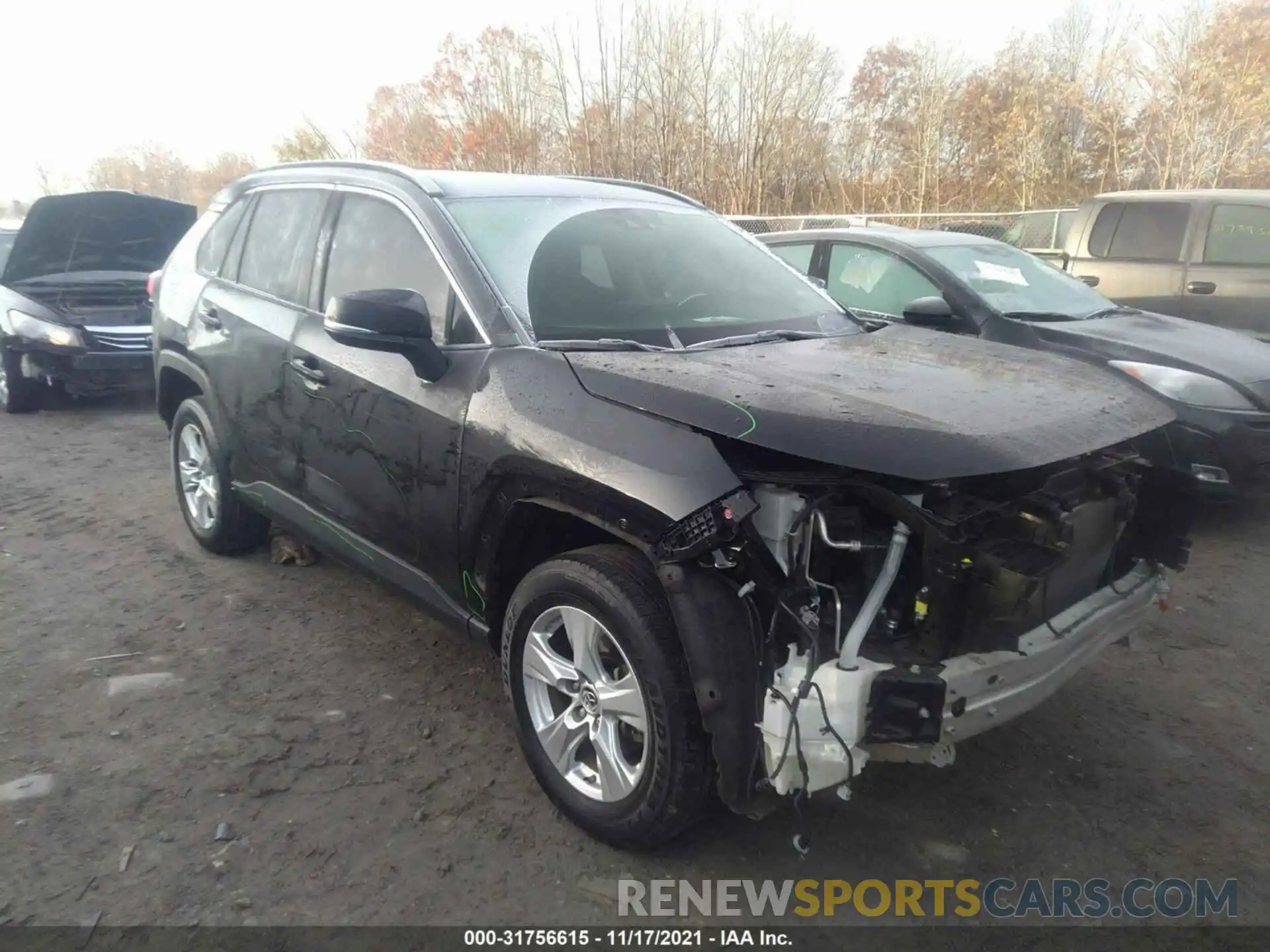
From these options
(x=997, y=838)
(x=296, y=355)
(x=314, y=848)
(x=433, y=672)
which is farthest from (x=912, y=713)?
(x=296, y=355)

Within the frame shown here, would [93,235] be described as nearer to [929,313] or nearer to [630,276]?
[630,276]

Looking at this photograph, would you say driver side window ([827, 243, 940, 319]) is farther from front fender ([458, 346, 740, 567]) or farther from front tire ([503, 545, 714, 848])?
front tire ([503, 545, 714, 848])

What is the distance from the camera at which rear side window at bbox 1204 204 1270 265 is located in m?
7.53

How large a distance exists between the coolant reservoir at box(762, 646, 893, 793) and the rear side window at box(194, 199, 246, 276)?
367cm

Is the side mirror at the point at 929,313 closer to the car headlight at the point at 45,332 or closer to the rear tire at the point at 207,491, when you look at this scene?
the rear tire at the point at 207,491

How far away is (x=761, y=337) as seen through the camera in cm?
323

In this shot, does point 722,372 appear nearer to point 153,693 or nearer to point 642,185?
point 642,185

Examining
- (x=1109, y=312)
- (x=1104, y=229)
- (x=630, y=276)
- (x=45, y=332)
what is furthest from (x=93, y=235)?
(x=1104, y=229)

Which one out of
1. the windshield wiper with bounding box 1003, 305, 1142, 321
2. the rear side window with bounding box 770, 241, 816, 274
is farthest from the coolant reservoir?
the rear side window with bounding box 770, 241, 816, 274

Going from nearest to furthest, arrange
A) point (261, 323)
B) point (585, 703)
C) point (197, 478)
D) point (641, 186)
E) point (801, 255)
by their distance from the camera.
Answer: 1. point (585, 703)
2. point (261, 323)
3. point (641, 186)
4. point (197, 478)
5. point (801, 255)

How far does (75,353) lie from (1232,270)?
1000 centimetres

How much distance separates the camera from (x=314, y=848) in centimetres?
271

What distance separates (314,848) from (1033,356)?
282 cm

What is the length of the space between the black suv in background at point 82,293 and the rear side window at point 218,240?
408cm
